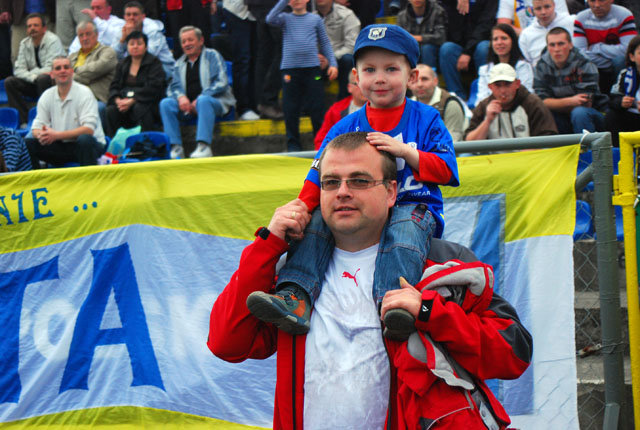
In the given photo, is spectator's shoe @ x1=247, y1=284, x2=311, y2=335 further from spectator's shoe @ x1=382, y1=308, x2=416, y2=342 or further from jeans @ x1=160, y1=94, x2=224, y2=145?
jeans @ x1=160, y1=94, x2=224, y2=145

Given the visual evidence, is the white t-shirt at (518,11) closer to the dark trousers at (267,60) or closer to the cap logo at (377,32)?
the dark trousers at (267,60)

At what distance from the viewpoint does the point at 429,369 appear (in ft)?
8.45

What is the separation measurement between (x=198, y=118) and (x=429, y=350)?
7.11 m

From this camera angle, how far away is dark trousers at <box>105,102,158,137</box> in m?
9.49

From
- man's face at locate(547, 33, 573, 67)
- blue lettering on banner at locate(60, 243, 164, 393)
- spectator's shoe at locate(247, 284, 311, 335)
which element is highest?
man's face at locate(547, 33, 573, 67)

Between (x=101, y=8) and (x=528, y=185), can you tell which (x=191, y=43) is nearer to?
(x=101, y=8)

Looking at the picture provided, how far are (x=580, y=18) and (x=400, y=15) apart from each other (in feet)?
7.25

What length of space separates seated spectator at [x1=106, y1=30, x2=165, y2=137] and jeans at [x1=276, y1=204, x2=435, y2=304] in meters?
6.97

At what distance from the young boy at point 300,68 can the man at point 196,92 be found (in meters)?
1.00

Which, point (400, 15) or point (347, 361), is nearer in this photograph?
point (347, 361)

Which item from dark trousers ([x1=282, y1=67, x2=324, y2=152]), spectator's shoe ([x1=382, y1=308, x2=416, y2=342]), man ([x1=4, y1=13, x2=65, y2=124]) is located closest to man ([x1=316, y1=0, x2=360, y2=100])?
dark trousers ([x1=282, y1=67, x2=324, y2=152])

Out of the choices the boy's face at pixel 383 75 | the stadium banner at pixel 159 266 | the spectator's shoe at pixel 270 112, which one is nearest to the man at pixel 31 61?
the spectator's shoe at pixel 270 112

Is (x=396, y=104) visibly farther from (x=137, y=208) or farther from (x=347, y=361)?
(x=137, y=208)

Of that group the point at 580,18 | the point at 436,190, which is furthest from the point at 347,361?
the point at 580,18
